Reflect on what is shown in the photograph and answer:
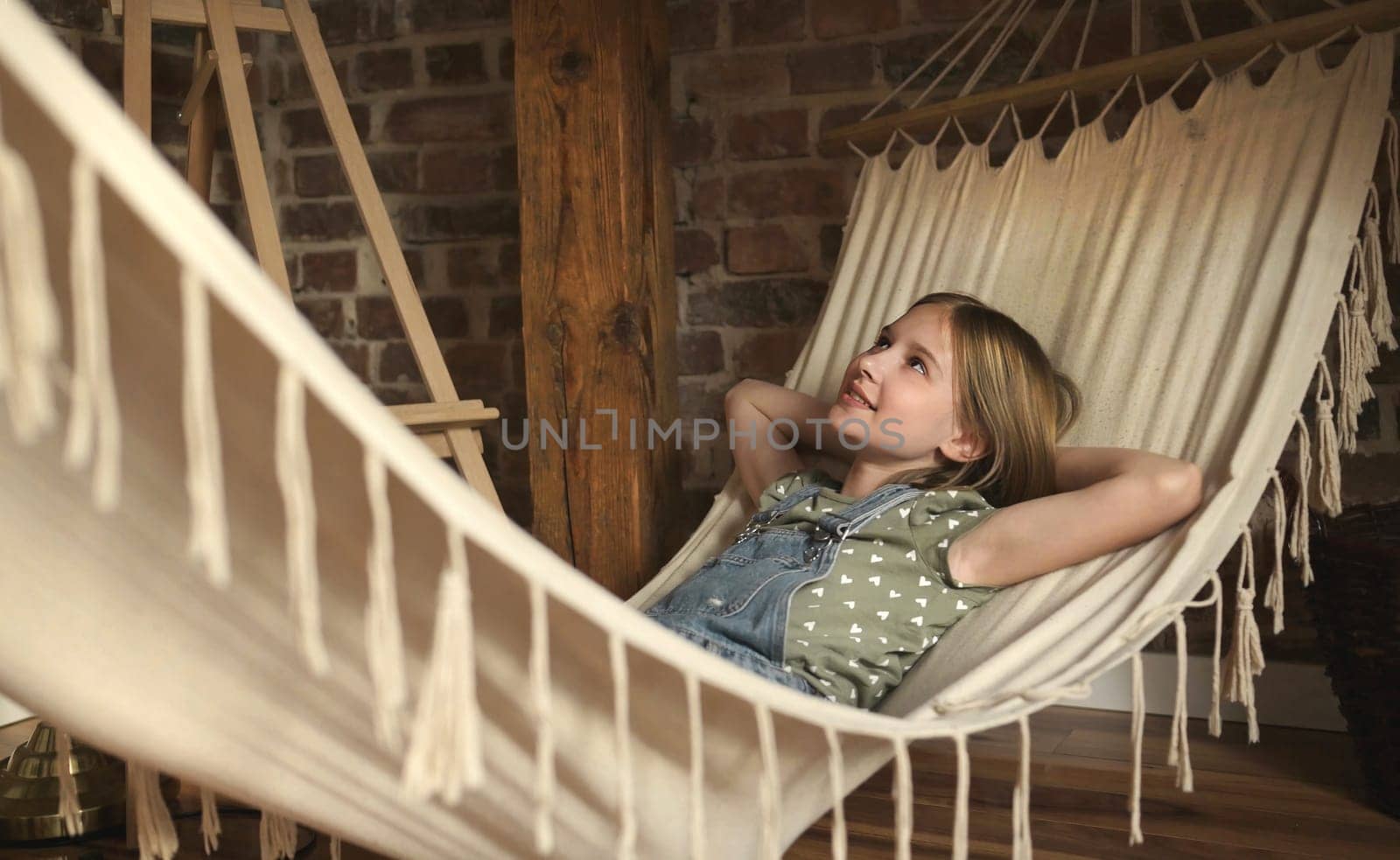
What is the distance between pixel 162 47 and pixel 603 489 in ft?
4.48

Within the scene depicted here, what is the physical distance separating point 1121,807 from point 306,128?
1.80m

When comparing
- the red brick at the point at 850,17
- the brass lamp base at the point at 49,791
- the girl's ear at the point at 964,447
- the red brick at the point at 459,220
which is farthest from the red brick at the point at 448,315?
the girl's ear at the point at 964,447

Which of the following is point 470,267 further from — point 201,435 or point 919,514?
point 201,435

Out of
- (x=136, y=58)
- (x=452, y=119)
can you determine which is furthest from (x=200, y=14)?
(x=452, y=119)

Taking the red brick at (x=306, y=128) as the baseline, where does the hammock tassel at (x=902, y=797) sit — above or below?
below

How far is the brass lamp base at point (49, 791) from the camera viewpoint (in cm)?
137

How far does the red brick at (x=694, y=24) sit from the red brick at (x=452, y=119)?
34cm

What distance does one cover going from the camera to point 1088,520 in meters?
1.03

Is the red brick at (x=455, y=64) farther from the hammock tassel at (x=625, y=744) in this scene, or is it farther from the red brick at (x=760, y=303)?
the hammock tassel at (x=625, y=744)

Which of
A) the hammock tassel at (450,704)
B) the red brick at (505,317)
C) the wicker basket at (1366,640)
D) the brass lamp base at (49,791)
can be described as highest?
the red brick at (505,317)

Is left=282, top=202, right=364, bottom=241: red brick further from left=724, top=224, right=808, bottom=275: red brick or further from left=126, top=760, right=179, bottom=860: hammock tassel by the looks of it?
left=126, top=760, right=179, bottom=860: hammock tassel

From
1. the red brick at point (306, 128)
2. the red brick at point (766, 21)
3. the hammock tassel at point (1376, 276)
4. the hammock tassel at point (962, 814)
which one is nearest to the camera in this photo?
the hammock tassel at point (962, 814)

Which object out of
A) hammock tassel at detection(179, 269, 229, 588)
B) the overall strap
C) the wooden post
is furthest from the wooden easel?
hammock tassel at detection(179, 269, 229, 588)

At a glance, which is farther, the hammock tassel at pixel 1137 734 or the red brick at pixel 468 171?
the red brick at pixel 468 171
